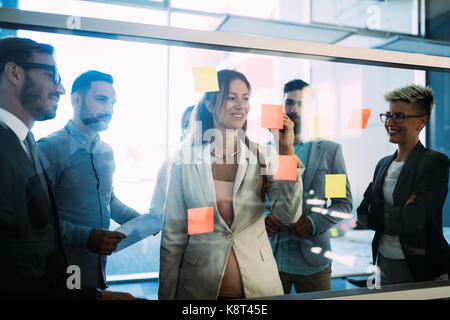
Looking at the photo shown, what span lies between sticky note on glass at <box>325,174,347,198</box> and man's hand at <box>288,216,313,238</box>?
0.47 ft

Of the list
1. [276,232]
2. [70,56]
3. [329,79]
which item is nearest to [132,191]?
[70,56]

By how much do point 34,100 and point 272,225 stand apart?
39.0 inches

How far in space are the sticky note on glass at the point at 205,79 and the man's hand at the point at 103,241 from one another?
62 centimetres

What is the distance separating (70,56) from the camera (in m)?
1.01

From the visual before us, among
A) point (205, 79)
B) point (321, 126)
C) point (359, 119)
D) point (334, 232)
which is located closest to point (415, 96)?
point (359, 119)

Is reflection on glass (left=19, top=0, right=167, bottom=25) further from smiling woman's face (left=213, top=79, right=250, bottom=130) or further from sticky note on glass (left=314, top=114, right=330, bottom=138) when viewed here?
sticky note on glass (left=314, top=114, right=330, bottom=138)

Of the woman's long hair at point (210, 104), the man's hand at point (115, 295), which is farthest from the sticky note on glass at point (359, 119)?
the man's hand at point (115, 295)

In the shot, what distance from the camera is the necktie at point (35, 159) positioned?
3.19 feet

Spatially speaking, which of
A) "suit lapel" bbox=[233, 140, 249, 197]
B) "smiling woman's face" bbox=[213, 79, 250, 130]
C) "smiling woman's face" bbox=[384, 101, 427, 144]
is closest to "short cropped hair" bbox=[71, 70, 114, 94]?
"smiling woman's face" bbox=[213, 79, 250, 130]

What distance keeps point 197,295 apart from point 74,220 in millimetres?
523

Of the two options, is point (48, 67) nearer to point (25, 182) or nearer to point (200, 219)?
point (25, 182)

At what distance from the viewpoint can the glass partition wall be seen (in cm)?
102
